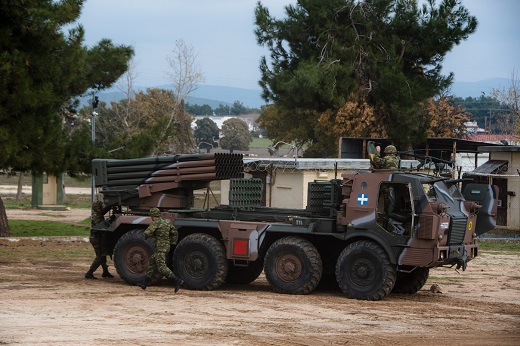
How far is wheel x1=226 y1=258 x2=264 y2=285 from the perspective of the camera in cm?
1881

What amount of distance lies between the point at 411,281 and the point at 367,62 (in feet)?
98.2

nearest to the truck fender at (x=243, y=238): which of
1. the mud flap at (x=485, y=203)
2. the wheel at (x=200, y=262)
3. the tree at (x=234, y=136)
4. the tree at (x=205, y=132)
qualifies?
the wheel at (x=200, y=262)

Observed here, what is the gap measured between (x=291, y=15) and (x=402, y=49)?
246 inches

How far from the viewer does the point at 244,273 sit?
62.1ft

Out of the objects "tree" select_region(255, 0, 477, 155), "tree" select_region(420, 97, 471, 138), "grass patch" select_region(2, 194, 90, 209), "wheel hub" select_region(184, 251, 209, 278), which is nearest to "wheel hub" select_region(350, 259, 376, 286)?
"wheel hub" select_region(184, 251, 209, 278)

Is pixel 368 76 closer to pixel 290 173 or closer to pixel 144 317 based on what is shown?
pixel 290 173

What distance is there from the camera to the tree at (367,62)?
45438 millimetres

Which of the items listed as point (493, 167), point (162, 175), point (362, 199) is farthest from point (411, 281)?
point (493, 167)

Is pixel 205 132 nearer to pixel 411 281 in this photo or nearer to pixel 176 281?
pixel 411 281

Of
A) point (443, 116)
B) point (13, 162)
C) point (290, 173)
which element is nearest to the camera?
point (13, 162)

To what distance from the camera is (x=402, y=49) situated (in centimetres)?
4631

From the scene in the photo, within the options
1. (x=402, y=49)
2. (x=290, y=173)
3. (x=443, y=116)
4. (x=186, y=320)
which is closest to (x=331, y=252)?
(x=186, y=320)

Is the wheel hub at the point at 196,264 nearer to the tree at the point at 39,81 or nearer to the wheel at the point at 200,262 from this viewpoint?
the wheel at the point at 200,262

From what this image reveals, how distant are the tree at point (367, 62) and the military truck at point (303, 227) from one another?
26492mm
